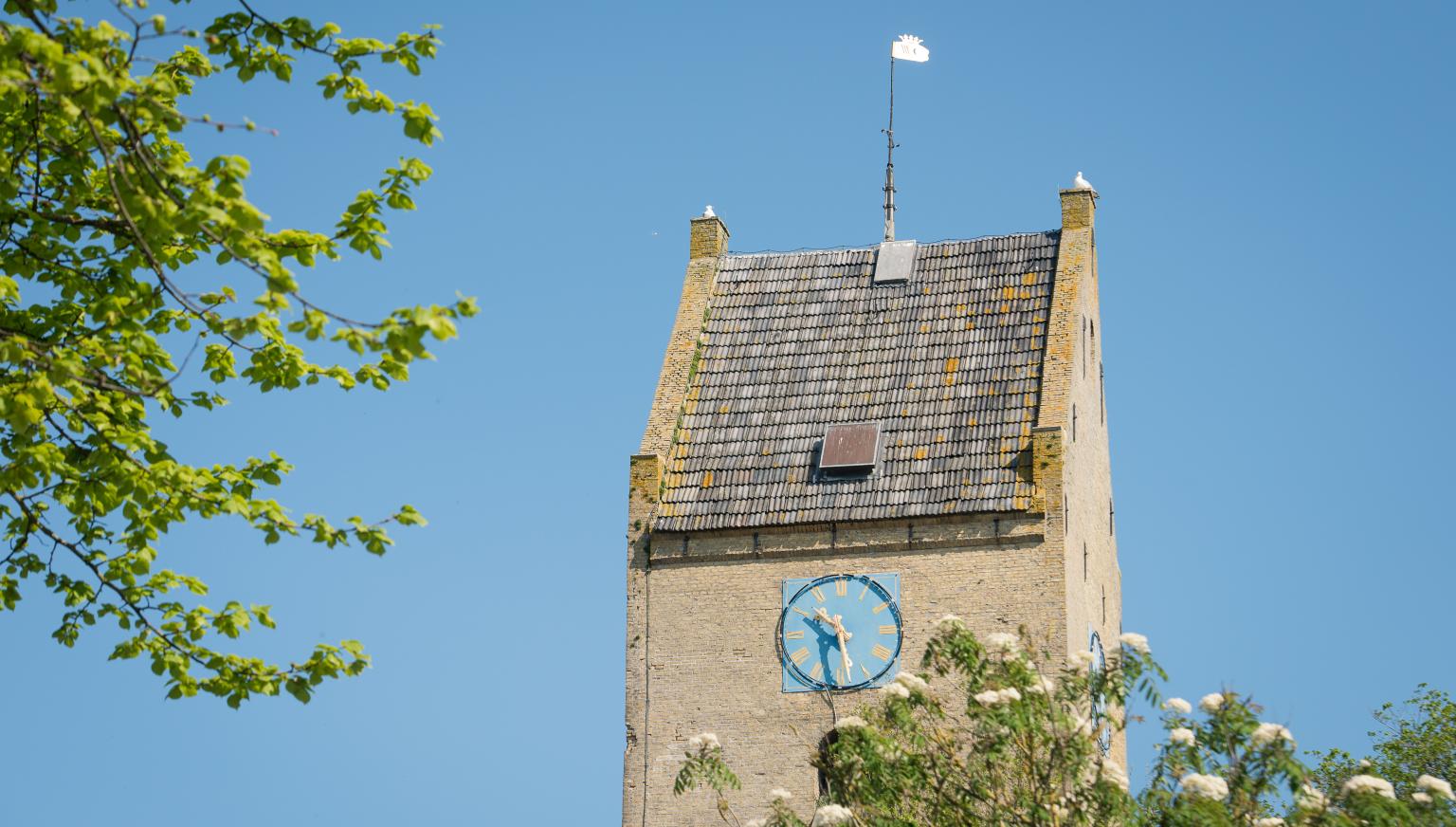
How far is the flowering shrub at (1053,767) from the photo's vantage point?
19406 millimetres

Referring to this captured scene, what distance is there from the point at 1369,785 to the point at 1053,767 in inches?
127

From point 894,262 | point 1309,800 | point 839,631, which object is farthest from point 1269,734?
point 894,262

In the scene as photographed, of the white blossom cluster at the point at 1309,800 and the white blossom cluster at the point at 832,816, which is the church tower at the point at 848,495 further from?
the white blossom cluster at the point at 1309,800

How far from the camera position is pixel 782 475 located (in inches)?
1412

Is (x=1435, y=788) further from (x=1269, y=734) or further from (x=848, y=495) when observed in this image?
(x=848, y=495)

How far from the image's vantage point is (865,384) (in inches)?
1459

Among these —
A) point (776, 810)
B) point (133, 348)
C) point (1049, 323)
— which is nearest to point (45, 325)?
point (133, 348)

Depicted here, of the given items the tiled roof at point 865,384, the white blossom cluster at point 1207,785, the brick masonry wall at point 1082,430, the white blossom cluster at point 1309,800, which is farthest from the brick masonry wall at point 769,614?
the white blossom cluster at point 1207,785

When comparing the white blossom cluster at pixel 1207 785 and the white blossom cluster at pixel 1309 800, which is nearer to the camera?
the white blossom cluster at pixel 1207 785

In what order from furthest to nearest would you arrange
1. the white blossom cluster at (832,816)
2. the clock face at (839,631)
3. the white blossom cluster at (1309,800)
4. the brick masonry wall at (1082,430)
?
the brick masonry wall at (1082,430)
the clock face at (839,631)
the white blossom cluster at (832,816)
the white blossom cluster at (1309,800)

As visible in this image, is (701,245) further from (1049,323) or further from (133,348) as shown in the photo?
(133,348)

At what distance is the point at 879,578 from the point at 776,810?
12.4m

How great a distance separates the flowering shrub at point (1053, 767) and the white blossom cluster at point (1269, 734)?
12mm

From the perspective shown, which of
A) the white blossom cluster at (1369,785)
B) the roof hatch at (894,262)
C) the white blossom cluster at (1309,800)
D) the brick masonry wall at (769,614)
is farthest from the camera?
the roof hatch at (894,262)
